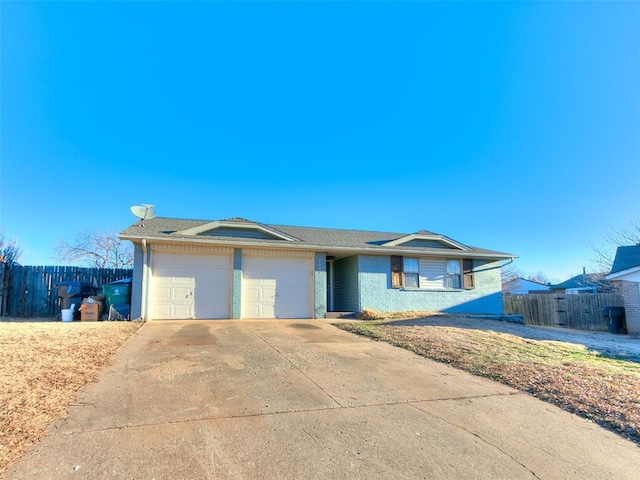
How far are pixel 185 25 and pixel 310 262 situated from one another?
8424 millimetres

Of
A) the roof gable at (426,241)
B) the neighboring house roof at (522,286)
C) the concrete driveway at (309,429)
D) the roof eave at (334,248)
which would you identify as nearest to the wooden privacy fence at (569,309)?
the roof eave at (334,248)

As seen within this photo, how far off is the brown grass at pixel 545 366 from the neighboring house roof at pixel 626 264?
20.4 ft

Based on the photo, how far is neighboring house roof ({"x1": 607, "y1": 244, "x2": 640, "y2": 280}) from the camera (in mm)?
12250

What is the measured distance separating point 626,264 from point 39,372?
17191 millimetres

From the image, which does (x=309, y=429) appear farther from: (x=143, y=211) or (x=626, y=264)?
(x=626, y=264)

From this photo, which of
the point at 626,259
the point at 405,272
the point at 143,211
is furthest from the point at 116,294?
the point at 626,259

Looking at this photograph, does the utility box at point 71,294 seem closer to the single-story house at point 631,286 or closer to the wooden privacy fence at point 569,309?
the single-story house at point 631,286

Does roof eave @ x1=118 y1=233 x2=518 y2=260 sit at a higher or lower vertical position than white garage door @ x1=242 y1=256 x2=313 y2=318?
higher

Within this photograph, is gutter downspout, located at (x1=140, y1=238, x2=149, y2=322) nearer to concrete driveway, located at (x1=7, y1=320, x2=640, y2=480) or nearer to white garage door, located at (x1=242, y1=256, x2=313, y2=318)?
white garage door, located at (x1=242, y1=256, x2=313, y2=318)

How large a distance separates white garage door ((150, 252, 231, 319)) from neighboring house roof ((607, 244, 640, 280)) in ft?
46.2

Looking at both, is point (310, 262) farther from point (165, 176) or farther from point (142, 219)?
point (165, 176)

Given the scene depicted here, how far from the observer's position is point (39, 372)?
14.4ft

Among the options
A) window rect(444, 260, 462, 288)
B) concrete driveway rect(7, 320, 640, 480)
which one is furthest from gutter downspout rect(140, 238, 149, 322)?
window rect(444, 260, 462, 288)

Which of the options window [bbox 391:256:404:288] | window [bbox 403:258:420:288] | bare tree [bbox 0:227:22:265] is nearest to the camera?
bare tree [bbox 0:227:22:265]
